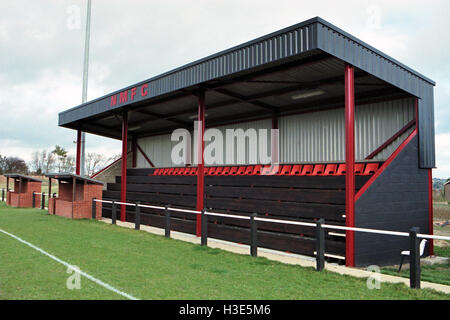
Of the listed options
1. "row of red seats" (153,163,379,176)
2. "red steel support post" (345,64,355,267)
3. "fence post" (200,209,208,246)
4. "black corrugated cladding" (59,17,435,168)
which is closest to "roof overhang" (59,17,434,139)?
"black corrugated cladding" (59,17,435,168)

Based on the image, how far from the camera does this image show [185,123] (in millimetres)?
18141

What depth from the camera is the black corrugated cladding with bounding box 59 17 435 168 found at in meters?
7.32

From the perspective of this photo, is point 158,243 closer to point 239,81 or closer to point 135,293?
point 135,293

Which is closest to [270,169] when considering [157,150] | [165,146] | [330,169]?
[330,169]

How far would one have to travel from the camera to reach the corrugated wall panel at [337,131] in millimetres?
10727

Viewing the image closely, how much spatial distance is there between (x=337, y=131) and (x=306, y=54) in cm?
499

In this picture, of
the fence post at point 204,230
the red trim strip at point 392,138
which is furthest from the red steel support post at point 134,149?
the red trim strip at point 392,138

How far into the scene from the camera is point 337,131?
40.4 feet

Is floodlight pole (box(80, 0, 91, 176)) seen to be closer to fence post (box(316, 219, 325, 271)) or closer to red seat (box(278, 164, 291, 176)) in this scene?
red seat (box(278, 164, 291, 176))

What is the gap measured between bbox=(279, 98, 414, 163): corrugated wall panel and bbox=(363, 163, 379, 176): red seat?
2.42 metres

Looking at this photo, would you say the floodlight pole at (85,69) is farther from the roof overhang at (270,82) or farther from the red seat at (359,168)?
the red seat at (359,168)

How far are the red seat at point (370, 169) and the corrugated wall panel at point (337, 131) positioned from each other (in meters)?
2.42

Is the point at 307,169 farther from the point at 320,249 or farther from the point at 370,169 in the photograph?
the point at 320,249
